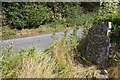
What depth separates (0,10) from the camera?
316 inches

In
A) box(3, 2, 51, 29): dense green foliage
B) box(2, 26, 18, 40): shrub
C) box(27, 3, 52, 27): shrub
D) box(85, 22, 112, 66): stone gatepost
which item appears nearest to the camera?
box(85, 22, 112, 66): stone gatepost

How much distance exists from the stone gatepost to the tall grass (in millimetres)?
255

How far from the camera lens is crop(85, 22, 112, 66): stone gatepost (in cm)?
383

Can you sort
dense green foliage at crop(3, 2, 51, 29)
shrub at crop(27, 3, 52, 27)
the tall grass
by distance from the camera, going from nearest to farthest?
the tall grass, dense green foliage at crop(3, 2, 51, 29), shrub at crop(27, 3, 52, 27)

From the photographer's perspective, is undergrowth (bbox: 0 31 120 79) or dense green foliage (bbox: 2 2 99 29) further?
dense green foliage (bbox: 2 2 99 29)

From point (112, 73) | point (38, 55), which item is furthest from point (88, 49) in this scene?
point (38, 55)

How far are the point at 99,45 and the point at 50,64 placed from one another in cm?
127

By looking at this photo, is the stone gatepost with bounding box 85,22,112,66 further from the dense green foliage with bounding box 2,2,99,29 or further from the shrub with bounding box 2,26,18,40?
the shrub with bounding box 2,26,18,40

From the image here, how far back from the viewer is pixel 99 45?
3959 millimetres

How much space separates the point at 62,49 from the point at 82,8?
9.49 metres

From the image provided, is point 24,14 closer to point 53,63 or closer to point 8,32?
point 8,32

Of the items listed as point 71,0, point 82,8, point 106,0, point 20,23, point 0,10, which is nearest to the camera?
point 106,0

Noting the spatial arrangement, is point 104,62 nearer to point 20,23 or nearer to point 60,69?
point 60,69

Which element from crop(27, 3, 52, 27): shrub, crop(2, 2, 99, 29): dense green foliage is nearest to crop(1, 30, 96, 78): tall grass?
crop(2, 2, 99, 29): dense green foliage
